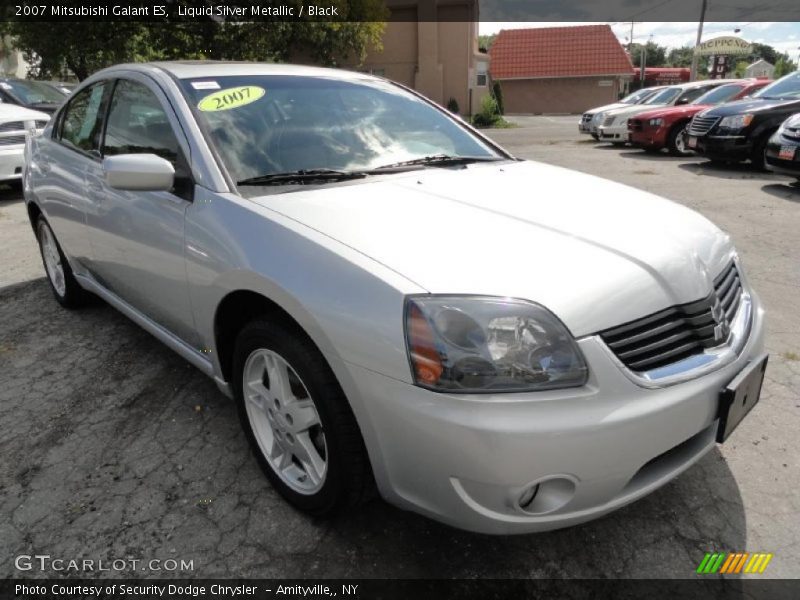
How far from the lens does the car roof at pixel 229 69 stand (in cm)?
276

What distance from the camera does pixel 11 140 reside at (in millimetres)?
8195

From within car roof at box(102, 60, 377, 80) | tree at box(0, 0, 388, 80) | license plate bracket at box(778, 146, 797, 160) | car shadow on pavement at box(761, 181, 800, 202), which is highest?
tree at box(0, 0, 388, 80)

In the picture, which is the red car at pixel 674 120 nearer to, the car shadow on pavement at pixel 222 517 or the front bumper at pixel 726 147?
the front bumper at pixel 726 147

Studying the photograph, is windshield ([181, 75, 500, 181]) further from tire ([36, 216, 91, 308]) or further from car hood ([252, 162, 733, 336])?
tire ([36, 216, 91, 308])

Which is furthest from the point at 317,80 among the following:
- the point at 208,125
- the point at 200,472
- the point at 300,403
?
the point at 200,472

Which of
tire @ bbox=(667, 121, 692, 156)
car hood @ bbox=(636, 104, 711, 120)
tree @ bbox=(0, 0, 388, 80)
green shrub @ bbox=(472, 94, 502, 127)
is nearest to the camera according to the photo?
car hood @ bbox=(636, 104, 711, 120)

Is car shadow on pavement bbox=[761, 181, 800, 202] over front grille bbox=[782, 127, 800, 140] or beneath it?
beneath

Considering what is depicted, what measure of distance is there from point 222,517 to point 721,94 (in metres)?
13.7

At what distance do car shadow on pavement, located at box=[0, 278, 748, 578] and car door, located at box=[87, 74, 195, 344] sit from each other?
1.68 feet

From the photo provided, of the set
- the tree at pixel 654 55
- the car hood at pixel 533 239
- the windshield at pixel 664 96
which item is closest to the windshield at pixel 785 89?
the windshield at pixel 664 96

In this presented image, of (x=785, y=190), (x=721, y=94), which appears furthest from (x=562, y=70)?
(x=785, y=190)

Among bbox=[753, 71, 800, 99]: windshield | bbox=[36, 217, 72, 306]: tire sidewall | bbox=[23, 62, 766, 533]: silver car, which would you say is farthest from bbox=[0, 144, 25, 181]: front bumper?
bbox=[753, 71, 800, 99]: windshield

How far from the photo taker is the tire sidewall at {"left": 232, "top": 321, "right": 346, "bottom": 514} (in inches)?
71.0

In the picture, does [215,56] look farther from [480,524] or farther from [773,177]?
[480,524]
